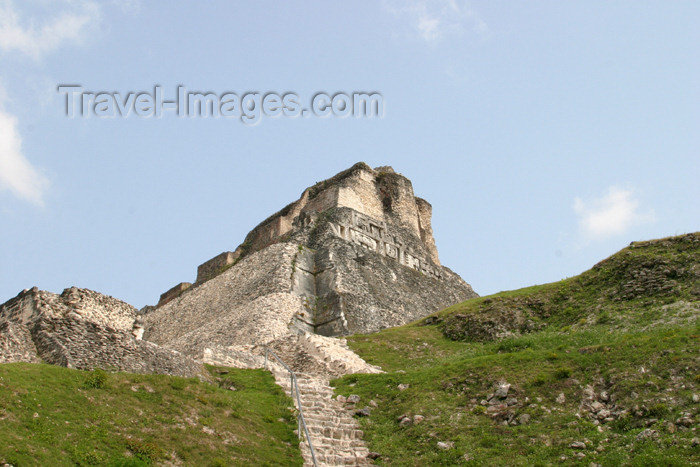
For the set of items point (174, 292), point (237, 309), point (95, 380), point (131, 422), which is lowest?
point (131, 422)

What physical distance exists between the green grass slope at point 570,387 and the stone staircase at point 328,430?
0.41m

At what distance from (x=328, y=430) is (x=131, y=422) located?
178 inches

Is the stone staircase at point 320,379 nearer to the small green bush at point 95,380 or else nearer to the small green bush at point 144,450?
the small green bush at point 144,450

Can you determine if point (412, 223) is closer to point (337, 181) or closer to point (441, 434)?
point (337, 181)

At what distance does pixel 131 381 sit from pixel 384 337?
40.6ft

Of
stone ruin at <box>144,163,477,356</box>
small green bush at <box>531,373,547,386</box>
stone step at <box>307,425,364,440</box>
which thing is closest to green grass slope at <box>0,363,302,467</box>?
stone step at <box>307,425,364,440</box>

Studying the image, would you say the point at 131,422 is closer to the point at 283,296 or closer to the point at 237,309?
the point at 283,296

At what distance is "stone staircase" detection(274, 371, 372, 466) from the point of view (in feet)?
47.1

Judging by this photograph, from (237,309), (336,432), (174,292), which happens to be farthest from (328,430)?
(174,292)

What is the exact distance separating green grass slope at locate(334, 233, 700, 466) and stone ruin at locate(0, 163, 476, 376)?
5593 millimetres

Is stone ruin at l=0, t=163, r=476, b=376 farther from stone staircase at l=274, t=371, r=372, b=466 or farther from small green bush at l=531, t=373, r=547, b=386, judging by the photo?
small green bush at l=531, t=373, r=547, b=386

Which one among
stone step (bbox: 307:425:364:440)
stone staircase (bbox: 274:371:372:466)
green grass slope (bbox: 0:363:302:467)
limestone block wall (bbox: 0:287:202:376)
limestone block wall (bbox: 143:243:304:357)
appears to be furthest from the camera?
limestone block wall (bbox: 143:243:304:357)

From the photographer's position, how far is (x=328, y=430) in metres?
15.7

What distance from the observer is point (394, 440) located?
15.2 meters
